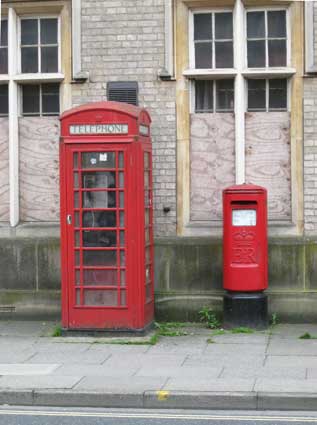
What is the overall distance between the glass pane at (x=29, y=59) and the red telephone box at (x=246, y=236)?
3.39 metres

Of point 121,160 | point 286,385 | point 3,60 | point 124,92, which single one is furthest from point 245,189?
point 3,60

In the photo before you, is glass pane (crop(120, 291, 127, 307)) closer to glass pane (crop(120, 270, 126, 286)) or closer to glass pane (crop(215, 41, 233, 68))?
glass pane (crop(120, 270, 126, 286))

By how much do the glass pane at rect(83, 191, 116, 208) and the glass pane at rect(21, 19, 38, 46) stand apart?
2.71m

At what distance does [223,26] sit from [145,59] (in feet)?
3.83

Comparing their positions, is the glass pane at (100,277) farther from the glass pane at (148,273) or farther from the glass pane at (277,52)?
the glass pane at (277,52)

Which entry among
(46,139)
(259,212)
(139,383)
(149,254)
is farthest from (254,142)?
(139,383)

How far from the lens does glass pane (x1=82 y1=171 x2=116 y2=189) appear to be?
11.0 meters

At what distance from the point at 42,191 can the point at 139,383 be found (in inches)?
178

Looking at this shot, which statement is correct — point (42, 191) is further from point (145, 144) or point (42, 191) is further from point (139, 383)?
point (139, 383)

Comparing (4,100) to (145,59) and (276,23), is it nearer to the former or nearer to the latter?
(145,59)

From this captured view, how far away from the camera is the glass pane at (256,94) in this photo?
12.1 metres

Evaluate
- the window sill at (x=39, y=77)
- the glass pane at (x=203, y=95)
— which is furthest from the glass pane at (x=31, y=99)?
the glass pane at (x=203, y=95)

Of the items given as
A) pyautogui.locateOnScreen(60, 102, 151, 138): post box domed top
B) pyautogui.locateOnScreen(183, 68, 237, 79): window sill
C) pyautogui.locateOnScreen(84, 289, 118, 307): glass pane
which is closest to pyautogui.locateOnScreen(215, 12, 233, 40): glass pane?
pyautogui.locateOnScreen(183, 68, 237, 79): window sill

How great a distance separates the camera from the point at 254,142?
39.5 ft
